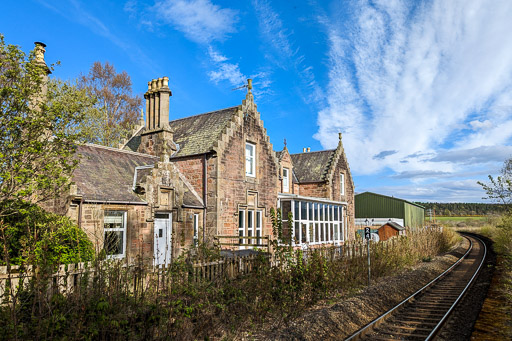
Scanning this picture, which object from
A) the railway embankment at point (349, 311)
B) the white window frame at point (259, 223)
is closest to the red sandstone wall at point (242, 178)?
the white window frame at point (259, 223)

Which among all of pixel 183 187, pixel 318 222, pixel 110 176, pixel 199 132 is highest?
pixel 199 132

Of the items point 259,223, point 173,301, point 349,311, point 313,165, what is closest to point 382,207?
point 313,165

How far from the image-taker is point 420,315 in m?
11.0

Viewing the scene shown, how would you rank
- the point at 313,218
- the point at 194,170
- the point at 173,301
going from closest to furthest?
the point at 173,301 → the point at 194,170 → the point at 313,218

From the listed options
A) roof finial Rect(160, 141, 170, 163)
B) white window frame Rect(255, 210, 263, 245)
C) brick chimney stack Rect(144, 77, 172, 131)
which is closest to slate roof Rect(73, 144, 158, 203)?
roof finial Rect(160, 141, 170, 163)

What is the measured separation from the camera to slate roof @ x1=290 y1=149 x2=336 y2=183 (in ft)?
105

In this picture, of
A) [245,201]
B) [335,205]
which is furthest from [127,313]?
[335,205]

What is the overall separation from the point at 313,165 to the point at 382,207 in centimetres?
2038

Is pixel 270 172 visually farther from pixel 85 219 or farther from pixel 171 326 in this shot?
pixel 171 326

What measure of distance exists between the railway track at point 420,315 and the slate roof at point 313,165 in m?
15.3

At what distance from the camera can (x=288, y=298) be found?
10.3 metres

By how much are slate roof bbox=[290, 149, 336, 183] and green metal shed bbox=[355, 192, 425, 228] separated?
62.5 ft

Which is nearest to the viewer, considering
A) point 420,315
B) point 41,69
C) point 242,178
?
point 41,69

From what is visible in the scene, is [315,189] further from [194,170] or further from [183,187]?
[183,187]
